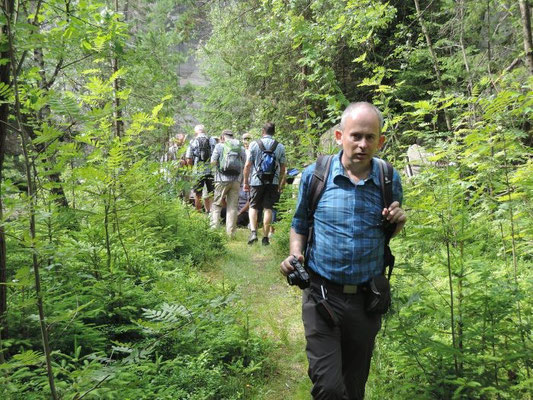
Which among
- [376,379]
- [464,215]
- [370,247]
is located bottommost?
[376,379]

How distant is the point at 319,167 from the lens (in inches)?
110

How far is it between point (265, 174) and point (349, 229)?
5.71m

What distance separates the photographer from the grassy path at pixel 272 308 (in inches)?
146

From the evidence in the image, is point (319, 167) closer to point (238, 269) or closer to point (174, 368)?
point (174, 368)

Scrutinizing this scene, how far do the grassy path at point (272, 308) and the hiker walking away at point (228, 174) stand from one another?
0.93m

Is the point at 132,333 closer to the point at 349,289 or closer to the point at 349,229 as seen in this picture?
the point at 349,289

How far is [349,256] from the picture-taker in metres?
2.56

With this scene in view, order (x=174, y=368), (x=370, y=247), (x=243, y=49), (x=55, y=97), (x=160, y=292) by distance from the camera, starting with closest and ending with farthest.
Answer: (x=55, y=97) → (x=370, y=247) → (x=174, y=368) → (x=160, y=292) → (x=243, y=49)

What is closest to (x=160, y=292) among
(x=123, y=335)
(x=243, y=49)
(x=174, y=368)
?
(x=123, y=335)

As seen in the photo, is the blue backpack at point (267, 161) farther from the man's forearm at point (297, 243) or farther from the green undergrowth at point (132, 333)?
the man's forearm at point (297, 243)

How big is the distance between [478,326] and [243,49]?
17084mm

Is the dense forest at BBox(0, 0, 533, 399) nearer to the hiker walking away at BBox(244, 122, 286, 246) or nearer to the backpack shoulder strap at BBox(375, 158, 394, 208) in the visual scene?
the backpack shoulder strap at BBox(375, 158, 394, 208)

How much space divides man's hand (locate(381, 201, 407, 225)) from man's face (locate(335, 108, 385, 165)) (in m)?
0.36

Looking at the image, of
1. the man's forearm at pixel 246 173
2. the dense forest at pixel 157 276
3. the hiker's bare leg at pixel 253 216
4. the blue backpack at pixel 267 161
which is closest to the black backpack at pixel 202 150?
the man's forearm at pixel 246 173
